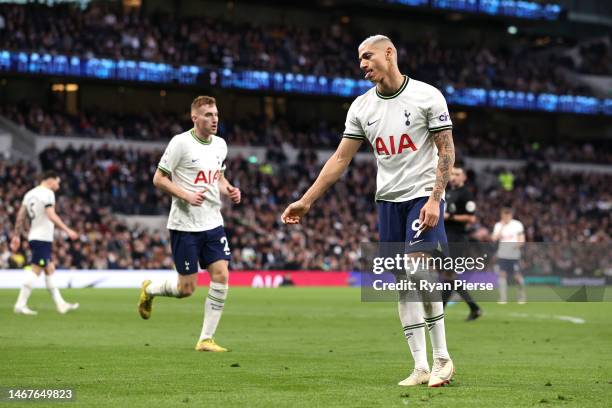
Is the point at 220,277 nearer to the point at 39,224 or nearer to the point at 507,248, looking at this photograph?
the point at 39,224

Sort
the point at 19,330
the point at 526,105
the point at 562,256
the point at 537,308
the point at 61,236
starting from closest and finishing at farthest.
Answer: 1. the point at 19,330
2. the point at 537,308
3. the point at 61,236
4. the point at 562,256
5. the point at 526,105

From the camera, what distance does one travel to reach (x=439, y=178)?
9.04 metres

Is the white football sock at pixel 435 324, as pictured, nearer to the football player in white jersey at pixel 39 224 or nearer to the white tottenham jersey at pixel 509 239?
the football player in white jersey at pixel 39 224

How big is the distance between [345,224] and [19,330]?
34223 mm

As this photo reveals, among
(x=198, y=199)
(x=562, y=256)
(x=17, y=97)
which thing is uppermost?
(x=17, y=97)

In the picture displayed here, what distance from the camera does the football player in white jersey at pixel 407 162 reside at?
9172mm

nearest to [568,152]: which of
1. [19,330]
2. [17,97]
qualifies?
[17,97]

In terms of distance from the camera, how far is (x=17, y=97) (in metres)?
54.8

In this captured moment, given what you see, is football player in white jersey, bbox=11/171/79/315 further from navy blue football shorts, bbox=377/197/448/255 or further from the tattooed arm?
the tattooed arm

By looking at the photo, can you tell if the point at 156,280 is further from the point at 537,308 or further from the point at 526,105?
the point at 526,105

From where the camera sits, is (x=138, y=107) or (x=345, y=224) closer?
(x=345, y=224)

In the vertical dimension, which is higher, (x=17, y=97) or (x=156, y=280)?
(x=17, y=97)

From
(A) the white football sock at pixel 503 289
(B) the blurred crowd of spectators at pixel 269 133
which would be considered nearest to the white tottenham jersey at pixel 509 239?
(A) the white football sock at pixel 503 289

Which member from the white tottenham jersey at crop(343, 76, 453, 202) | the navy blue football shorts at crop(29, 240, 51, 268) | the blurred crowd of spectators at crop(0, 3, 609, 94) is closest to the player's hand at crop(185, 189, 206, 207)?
the white tottenham jersey at crop(343, 76, 453, 202)
